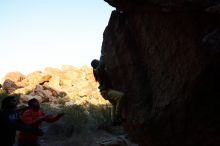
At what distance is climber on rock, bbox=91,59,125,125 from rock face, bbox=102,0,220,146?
18 centimetres

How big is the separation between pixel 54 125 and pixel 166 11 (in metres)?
10.9

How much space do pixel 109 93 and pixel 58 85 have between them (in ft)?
78.3

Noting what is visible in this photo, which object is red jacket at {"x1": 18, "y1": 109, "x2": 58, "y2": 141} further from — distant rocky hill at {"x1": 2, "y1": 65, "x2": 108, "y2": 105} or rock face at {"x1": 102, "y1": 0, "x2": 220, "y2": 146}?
distant rocky hill at {"x1": 2, "y1": 65, "x2": 108, "y2": 105}

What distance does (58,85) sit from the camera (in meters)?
33.9

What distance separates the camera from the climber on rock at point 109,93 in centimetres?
1005

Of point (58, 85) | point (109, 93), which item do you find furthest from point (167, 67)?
point (58, 85)

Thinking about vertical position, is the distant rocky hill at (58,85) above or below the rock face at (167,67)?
above

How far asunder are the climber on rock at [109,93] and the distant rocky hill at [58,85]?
1437cm

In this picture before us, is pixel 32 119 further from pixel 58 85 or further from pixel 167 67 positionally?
pixel 58 85

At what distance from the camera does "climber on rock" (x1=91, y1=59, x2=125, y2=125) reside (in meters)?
10.0

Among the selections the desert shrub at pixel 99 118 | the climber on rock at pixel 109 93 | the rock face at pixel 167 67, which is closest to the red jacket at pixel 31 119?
the climber on rock at pixel 109 93

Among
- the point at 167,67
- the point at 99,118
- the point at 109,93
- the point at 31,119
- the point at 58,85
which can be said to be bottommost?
the point at 31,119

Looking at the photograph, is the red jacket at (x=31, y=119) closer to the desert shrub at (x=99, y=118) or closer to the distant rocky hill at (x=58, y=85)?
the desert shrub at (x=99, y=118)

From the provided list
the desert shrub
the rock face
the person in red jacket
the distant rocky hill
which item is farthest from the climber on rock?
the distant rocky hill
